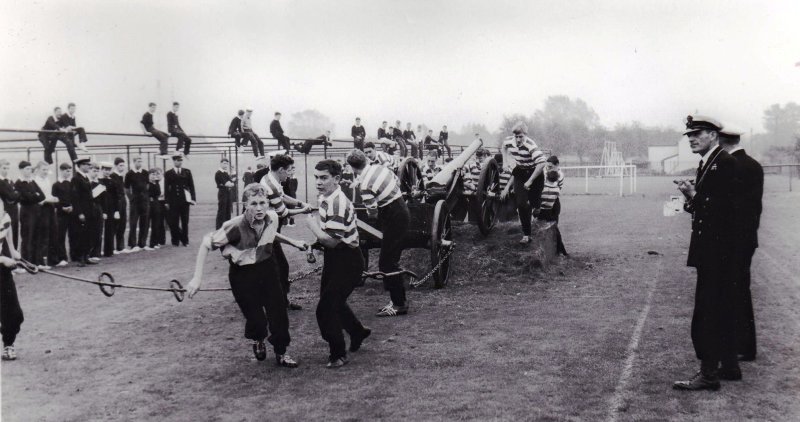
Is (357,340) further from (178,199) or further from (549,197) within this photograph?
(178,199)

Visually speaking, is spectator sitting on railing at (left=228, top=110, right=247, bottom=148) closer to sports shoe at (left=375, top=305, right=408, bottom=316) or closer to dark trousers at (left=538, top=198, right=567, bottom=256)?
dark trousers at (left=538, top=198, right=567, bottom=256)

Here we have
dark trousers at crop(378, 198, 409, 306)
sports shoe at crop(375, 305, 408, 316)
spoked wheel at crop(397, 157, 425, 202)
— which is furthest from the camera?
spoked wheel at crop(397, 157, 425, 202)

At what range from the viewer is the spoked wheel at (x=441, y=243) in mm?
8688

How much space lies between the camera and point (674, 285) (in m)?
8.98

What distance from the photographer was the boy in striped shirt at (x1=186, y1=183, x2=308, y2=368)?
17.7ft

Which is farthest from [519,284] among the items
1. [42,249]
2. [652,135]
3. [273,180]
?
[652,135]

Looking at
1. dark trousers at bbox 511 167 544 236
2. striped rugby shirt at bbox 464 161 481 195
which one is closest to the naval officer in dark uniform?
dark trousers at bbox 511 167 544 236

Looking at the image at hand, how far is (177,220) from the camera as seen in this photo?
14.7 meters

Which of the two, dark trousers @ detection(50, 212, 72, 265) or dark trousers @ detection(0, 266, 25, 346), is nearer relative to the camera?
dark trousers @ detection(0, 266, 25, 346)

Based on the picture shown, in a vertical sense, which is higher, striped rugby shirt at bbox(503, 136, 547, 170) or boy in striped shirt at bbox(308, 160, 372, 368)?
striped rugby shirt at bbox(503, 136, 547, 170)

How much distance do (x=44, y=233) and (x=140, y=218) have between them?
2865mm

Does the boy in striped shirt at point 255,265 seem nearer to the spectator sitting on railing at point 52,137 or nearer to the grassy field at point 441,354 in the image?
the grassy field at point 441,354

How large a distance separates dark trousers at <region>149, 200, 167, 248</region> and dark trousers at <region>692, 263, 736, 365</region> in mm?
11924

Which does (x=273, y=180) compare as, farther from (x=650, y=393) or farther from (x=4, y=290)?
(x=650, y=393)
